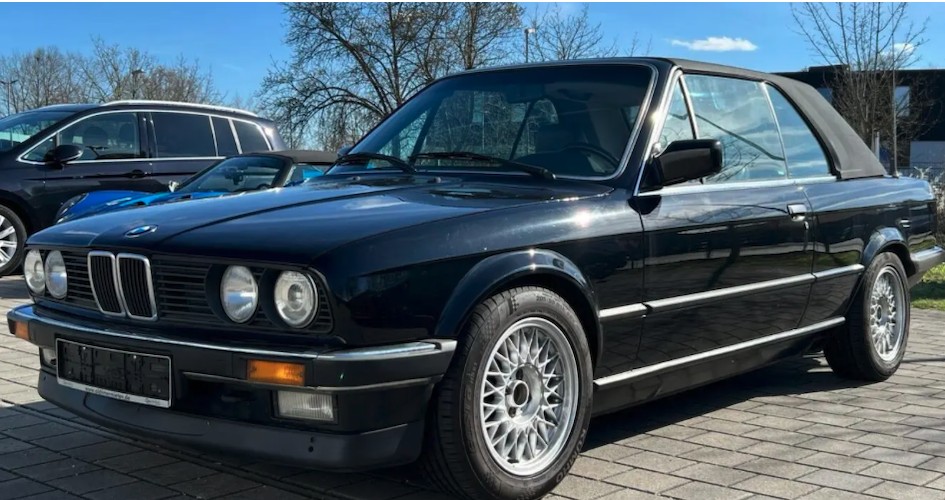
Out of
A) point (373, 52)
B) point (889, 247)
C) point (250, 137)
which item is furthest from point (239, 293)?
point (373, 52)

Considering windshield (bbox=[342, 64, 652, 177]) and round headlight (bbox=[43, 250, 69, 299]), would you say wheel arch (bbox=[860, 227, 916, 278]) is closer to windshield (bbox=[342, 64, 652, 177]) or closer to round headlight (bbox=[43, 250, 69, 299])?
windshield (bbox=[342, 64, 652, 177])

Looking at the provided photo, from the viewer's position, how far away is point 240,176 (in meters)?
8.66

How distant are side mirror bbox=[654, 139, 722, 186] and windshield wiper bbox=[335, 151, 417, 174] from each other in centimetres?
115

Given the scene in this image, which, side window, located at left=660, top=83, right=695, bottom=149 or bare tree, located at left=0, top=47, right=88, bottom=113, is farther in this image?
bare tree, located at left=0, top=47, right=88, bottom=113

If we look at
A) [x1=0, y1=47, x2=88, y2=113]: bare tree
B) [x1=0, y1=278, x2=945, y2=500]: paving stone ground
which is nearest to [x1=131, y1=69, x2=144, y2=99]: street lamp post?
[x1=0, y1=47, x2=88, y2=113]: bare tree

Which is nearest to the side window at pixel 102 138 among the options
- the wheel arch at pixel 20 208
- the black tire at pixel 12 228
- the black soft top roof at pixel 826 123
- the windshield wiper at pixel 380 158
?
the wheel arch at pixel 20 208

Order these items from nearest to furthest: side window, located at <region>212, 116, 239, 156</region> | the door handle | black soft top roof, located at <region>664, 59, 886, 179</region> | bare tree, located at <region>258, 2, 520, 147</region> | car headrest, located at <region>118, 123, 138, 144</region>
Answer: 1. the door handle
2. black soft top roof, located at <region>664, 59, 886, 179</region>
3. car headrest, located at <region>118, 123, 138, 144</region>
4. side window, located at <region>212, 116, 239, 156</region>
5. bare tree, located at <region>258, 2, 520, 147</region>

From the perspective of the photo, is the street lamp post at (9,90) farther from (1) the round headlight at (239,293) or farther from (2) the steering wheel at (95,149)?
(1) the round headlight at (239,293)

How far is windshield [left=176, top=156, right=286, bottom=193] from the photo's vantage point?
8.52 meters

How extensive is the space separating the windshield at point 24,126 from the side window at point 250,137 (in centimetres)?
191

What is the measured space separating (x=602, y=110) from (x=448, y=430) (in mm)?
1780

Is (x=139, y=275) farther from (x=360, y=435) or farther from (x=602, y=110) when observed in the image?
(x=602, y=110)

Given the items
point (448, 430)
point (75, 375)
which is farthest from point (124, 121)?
point (448, 430)

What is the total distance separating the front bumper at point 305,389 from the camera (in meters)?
2.83
